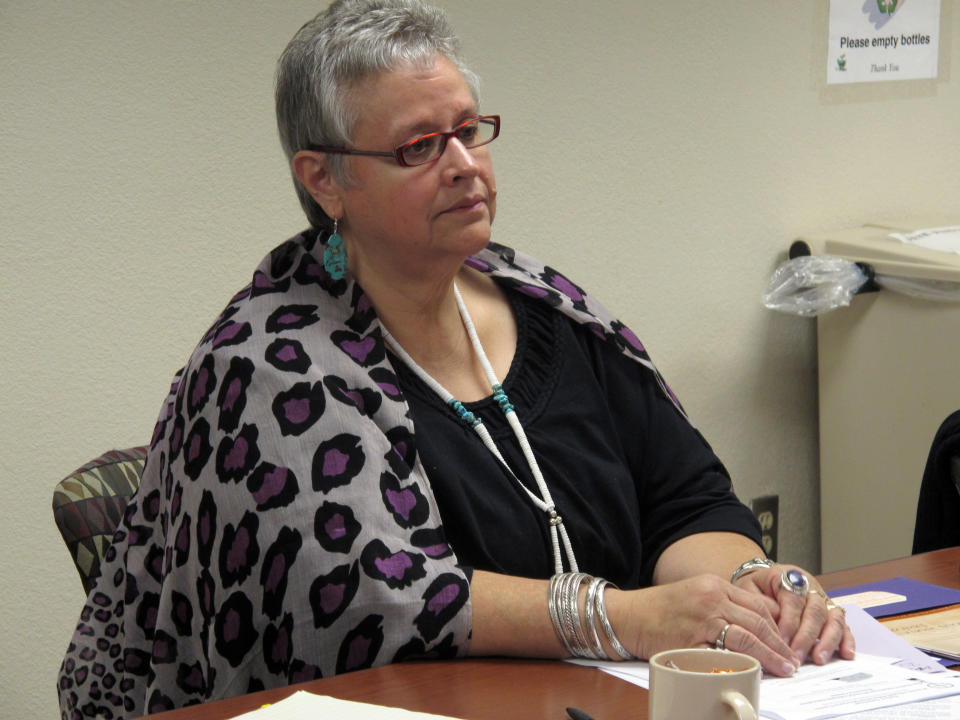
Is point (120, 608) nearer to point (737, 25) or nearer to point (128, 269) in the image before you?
point (128, 269)

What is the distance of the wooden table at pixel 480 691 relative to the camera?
1.05 meters

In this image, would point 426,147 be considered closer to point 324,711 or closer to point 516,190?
point 324,711

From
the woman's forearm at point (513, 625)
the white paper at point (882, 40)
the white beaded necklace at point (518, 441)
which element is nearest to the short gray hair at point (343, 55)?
the white beaded necklace at point (518, 441)

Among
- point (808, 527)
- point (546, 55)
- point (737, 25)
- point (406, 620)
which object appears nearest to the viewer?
point (406, 620)

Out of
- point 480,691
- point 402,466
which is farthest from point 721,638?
point 402,466

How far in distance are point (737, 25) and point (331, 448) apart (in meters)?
1.97

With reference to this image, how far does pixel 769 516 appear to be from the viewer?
3.11 metres

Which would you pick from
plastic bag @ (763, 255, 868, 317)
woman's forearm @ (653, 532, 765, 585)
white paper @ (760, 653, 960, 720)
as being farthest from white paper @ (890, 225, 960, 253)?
white paper @ (760, 653, 960, 720)

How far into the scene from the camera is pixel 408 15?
1524 mm

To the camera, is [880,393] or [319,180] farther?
[880,393]

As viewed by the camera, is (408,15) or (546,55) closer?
(408,15)

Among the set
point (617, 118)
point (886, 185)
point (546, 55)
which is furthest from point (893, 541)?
point (546, 55)

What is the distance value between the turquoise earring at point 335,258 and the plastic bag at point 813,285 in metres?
1.63

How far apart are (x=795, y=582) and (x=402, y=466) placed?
471mm
